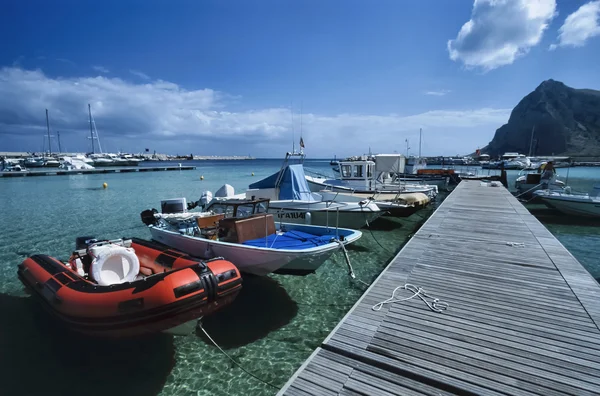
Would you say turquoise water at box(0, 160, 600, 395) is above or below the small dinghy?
below

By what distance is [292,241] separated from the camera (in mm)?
8695

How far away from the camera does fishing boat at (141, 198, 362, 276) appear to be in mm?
7359

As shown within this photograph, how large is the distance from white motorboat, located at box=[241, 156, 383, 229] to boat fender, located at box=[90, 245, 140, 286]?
6349 mm

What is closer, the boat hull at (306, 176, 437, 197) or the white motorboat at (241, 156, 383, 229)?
the white motorboat at (241, 156, 383, 229)

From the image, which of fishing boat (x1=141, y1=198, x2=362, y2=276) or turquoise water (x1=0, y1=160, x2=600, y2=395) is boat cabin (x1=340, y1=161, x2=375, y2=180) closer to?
turquoise water (x1=0, y1=160, x2=600, y2=395)

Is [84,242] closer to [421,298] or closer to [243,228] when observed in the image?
[243,228]

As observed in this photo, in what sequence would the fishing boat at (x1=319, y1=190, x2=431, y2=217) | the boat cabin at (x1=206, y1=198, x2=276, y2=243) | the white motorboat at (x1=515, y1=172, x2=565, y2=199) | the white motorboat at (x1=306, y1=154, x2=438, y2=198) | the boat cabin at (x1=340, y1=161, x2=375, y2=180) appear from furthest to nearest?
the white motorboat at (x1=515, y1=172, x2=565, y2=199)
the boat cabin at (x1=340, y1=161, x2=375, y2=180)
the white motorboat at (x1=306, y1=154, x2=438, y2=198)
the fishing boat at (x1=319, y1=190, x2=431, y2=217)
the boat cabin at (x1=206, y1=198, x2=276, y2=243)

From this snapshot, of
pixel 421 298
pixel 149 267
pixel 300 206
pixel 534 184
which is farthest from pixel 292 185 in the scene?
pixel 534 184

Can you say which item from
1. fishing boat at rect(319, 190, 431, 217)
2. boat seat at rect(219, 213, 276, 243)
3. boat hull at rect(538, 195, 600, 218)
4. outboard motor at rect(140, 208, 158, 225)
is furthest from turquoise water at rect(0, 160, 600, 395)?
boat hull at rect(538, 195, 600, 218)

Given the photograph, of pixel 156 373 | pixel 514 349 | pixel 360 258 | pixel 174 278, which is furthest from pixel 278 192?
pixel 514 349

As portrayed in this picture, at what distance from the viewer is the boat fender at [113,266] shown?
6.21 m

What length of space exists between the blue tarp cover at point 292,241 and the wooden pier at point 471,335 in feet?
7.61

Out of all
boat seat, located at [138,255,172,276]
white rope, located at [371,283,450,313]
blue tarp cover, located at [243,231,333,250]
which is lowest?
boat seat, located at [138,255,172,276]

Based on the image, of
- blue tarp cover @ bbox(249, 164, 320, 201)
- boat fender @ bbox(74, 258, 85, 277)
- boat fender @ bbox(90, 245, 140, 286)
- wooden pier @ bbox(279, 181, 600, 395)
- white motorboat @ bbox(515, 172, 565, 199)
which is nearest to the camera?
wooden pier @ bbox(279, 181, 600, 395)
